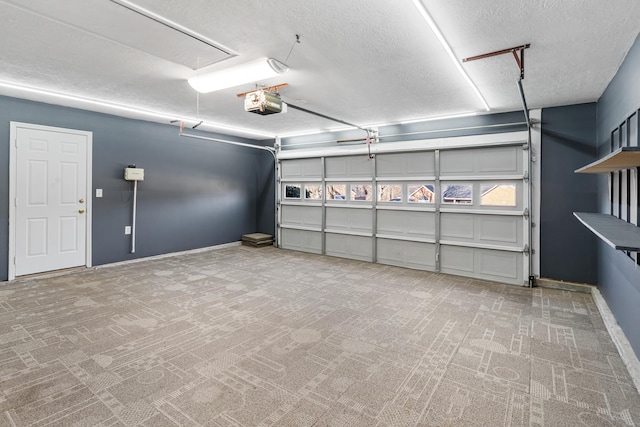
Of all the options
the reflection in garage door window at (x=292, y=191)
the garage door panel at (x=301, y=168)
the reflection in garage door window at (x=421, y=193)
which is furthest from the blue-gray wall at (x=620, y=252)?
the reflection in garage door window at (x=292, y=191)

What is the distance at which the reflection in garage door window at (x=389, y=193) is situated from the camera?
6.33 metres

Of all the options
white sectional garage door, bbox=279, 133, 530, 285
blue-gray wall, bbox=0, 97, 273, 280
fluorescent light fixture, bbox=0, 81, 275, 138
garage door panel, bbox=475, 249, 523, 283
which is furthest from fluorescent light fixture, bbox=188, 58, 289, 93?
garage door panel, bbox=475, 249, 523, 283

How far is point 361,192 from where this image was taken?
6.83 m

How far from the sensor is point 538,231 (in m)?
5.02

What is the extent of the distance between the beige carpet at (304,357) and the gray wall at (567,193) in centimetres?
52

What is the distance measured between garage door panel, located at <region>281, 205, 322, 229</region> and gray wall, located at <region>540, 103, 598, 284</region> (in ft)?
13.9

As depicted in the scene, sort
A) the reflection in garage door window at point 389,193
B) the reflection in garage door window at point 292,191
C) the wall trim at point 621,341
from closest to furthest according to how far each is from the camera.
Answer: the wall trim at point 621,341 < the reflection in garage door window at point 389,193 < the reflection in garage door window at point 292,191

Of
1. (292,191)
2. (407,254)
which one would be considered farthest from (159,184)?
(407,254)

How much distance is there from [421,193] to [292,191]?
3179 millimetres

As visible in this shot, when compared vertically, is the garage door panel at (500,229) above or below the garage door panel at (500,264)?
above

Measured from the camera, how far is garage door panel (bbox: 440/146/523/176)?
512 cm

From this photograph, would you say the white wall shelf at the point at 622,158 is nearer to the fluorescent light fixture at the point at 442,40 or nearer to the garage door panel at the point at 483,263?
the fluorescent light fixture at the point at 442,40

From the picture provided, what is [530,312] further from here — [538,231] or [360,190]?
[360,190]

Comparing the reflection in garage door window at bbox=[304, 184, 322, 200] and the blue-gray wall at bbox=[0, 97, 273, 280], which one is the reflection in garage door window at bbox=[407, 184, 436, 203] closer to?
the reflection in garage door window at bbox=[304, 184, 322, 200]
